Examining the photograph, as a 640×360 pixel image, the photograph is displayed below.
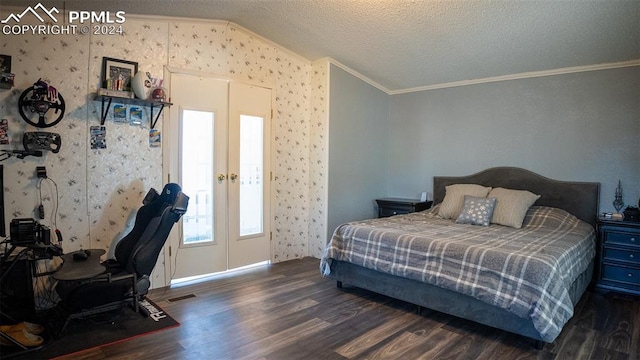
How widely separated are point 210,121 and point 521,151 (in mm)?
3735

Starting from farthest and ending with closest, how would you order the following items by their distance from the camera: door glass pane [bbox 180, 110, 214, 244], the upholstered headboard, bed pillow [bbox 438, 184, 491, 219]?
bed pillow [bbox 438, 184, 491, 219] < the upholstered headboard < door glass pane [bbox 180, 110, 214, 244]

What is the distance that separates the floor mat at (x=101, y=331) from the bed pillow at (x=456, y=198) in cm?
302

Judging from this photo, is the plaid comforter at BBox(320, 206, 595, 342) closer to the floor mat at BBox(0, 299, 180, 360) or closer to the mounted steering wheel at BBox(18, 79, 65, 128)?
the floor mat at BBox(0, 299, 180, 360)

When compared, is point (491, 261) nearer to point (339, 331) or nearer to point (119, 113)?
point (339, 331)

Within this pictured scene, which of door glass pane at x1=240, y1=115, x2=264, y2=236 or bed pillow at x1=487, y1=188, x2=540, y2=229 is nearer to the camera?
bed pillow at x1=487, y1=188, x2=540, y2=229

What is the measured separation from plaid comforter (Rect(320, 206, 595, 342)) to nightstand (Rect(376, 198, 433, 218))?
1.00 meters

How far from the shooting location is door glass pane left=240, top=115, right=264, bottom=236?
4156 millimetres

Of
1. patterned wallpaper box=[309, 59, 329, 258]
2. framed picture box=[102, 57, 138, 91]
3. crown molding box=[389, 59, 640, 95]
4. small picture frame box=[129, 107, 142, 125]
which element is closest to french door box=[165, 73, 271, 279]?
small picture frame box=[129, 107, 142, 125]

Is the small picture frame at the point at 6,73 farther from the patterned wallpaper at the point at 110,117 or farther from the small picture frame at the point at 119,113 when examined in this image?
the small picture frame at the point at 119,113

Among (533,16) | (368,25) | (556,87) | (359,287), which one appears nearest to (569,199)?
(556,87)

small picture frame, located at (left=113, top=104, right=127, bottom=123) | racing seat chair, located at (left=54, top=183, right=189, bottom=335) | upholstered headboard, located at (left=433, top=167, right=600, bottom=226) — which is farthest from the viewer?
upholstered headboard, located at (left=433, top=167, right=600, bottom=226)

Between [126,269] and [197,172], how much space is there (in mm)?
1277

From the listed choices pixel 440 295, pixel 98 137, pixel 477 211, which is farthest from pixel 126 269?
pixel 477 211

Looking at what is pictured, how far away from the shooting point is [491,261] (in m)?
2.48
